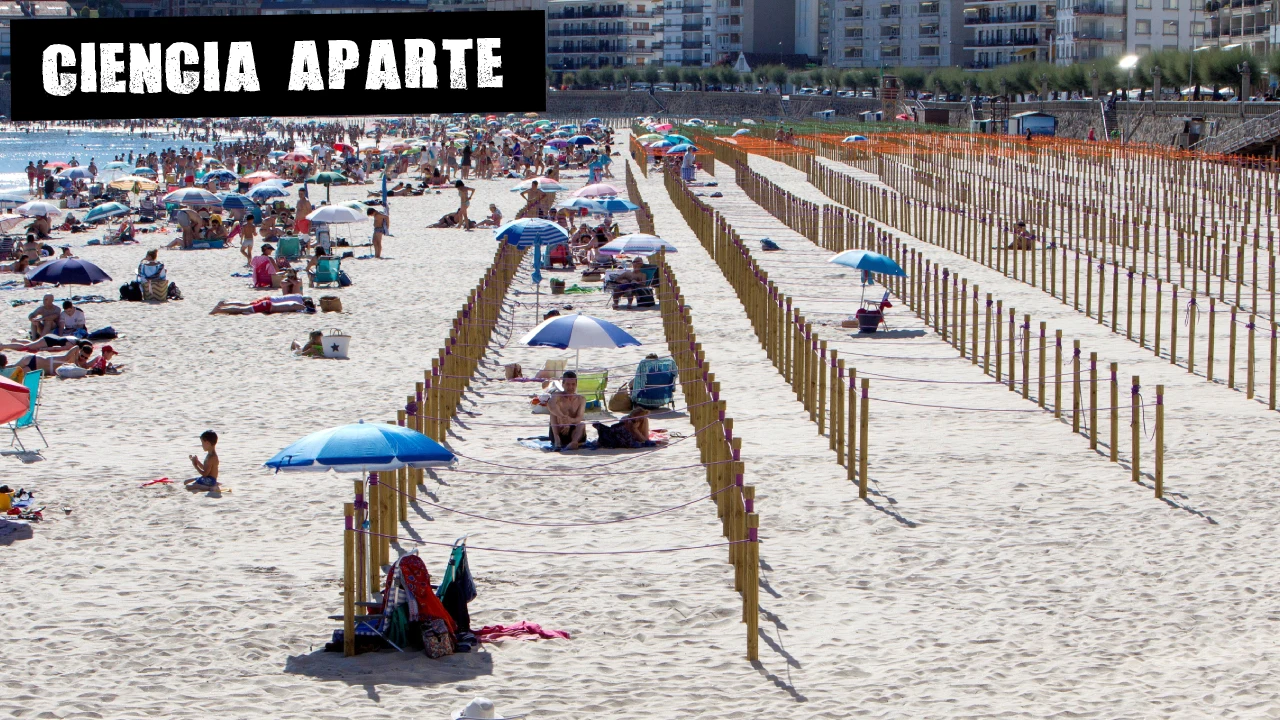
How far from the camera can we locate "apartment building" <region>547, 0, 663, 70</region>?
171 meters

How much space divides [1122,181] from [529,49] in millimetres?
40720

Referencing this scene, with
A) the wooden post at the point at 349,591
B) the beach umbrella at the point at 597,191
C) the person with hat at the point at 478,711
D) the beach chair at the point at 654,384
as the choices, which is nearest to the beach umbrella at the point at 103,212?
the beach umbrella at the point at 597,191

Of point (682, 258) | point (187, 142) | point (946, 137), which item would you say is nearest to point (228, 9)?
point (187, 142)

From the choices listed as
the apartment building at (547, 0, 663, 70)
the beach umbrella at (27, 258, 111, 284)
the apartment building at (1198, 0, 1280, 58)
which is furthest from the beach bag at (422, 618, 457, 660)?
the apartment building at (547, 0, 663, 70)

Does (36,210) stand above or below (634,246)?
above

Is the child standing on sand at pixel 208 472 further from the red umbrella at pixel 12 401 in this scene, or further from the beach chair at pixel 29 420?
the beach chair at pixel 29 420

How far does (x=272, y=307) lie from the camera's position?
25.5m

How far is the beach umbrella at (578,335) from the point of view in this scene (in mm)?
17672

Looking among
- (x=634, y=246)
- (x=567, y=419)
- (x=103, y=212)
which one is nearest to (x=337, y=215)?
(x=634, y=246)

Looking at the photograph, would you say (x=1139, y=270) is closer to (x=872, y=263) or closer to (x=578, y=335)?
(x=872, y=263)

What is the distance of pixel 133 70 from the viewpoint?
46.6 feet

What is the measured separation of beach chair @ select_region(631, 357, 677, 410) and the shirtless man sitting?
1634 mm

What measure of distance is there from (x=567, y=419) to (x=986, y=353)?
6.16 meters

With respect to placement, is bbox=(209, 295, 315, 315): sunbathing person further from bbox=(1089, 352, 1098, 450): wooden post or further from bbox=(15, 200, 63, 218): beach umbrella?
bbox=(1089, 352, 1098, 450): wooden post
